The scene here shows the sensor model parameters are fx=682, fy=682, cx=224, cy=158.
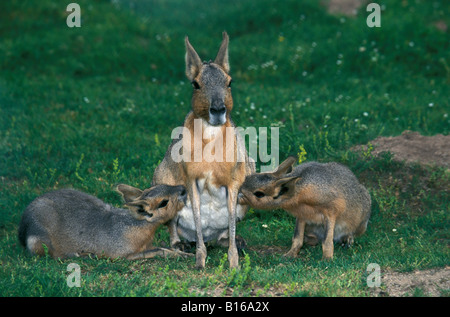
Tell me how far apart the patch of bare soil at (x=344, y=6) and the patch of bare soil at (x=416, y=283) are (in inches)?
383

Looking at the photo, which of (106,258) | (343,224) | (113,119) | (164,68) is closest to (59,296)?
(106,258)

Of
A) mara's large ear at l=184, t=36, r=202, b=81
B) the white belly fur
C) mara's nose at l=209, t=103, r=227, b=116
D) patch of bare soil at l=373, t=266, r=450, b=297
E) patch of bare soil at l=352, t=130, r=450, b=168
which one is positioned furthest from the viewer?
patch of bare soil at l=352, t=130, r=450, b=168

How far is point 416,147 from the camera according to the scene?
9445mm

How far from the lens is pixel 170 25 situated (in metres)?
16.6

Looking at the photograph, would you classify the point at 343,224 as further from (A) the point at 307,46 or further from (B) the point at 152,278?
(A) the point at 307,46

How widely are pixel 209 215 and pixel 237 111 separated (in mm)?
3821

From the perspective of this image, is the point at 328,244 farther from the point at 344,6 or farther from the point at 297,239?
the point at 344,6

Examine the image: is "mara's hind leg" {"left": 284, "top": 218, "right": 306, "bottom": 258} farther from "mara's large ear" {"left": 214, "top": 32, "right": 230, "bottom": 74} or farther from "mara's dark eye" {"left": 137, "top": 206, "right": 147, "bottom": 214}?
"mara's large ear" {"left": 214, "top": 32, "right": 230, "bottom": 74}

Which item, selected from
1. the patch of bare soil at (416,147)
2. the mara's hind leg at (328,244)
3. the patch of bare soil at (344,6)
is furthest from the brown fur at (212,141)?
the patch of bare soil at (344,6)

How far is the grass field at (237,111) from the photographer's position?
22.5ft

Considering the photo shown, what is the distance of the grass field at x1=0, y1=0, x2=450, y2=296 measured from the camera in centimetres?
687

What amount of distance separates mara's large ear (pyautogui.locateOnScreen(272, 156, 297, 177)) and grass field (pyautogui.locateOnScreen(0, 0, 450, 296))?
95 centimetres

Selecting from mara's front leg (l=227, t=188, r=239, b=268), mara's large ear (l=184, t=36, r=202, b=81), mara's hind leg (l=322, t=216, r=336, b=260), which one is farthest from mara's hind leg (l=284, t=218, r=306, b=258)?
mara's large ear (l=184, t=36, r=202, b=81)
